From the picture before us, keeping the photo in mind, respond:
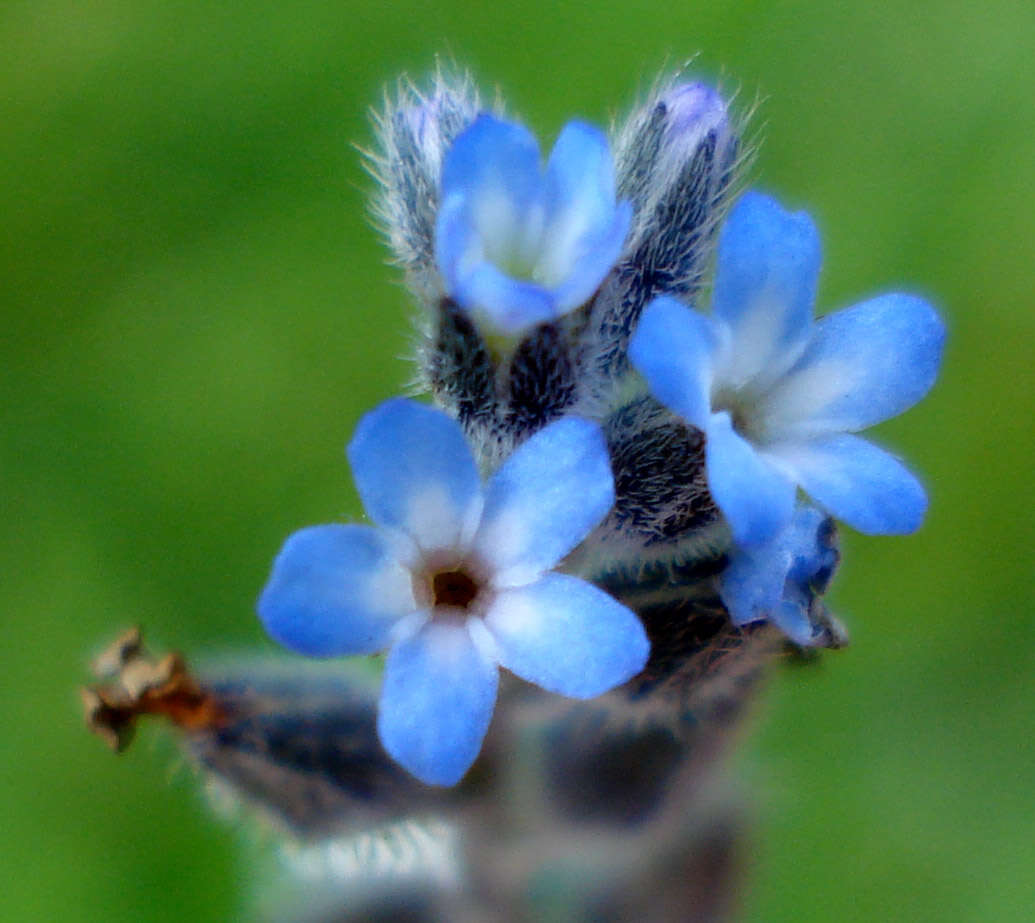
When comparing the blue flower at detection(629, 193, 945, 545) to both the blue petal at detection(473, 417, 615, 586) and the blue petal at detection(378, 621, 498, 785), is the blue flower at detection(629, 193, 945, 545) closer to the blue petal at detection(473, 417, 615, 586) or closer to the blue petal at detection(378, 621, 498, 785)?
the blue petal at detection(473, 417, 615, 586)

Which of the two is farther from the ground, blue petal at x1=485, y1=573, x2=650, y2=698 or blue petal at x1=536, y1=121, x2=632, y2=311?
blue petal at x1=536, y1=121, x2=632, y2=311

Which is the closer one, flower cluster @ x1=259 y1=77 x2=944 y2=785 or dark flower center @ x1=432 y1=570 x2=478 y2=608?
flower cluster @ x1=259 y1=77 x2=944 y2=785

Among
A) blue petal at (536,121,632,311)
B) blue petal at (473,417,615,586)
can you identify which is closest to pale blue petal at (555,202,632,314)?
blue petal at (536,121,632,311)

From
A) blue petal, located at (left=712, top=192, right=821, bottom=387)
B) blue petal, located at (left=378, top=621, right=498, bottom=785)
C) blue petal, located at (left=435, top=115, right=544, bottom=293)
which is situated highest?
blue petal, located at (left=435, top=115, right=544, bottom=293)

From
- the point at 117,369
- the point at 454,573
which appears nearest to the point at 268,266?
the point at 117,369

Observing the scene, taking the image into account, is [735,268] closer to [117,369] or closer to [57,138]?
[117,369]

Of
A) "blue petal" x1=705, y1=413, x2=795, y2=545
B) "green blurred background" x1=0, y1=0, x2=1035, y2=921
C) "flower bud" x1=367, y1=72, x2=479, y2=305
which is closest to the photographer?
"blue petal" x1=705, y1=413, x2=795, y2=545

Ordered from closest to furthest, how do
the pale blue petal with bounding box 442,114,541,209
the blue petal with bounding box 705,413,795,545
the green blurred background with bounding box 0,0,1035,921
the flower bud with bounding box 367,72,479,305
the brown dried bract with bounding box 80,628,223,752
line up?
the blue petal with bounding box 705,413,795,545
the pale blue petal with bounding box 442,114,541,209
the flower bud with bounding box 367,72,479,305
the brown dried bract with bounding box 80,628,223,752
the green blurred background with bounding box 0,0,1035,921
